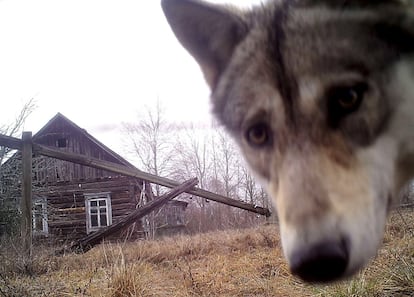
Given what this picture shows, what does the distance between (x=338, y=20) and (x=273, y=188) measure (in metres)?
0.92

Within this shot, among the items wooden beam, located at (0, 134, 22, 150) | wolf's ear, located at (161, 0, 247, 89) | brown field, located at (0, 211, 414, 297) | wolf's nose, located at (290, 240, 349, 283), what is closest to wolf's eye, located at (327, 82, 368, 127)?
wolf's nose, located at (290, 240, 349, 283)

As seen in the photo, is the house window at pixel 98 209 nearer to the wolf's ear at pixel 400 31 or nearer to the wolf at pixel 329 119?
the wolf at pixel 329 119

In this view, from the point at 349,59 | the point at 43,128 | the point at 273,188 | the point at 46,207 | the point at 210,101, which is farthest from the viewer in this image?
the point at 43,128

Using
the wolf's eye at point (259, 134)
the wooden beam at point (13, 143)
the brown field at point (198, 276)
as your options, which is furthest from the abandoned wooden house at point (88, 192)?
the wolf's eye at point (259, 134)

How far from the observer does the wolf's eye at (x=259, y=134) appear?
74.8 inches

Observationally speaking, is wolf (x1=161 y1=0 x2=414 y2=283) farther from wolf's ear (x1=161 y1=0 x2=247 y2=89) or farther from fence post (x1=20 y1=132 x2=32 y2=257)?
fence post (x1=20 y1=132 x2=32 y2=257)

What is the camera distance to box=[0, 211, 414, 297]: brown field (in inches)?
149

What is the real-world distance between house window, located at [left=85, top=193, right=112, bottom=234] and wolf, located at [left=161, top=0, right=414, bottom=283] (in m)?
22.4

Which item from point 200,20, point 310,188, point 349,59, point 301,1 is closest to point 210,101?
point 200,20

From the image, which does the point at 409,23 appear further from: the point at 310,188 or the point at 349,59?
the point at 310,188

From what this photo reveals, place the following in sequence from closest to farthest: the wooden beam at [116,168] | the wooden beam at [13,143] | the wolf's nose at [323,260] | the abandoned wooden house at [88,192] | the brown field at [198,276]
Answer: the wolf's nose at [323,260] < the brown field at [198,276] < the wooden beam at [13,143] < the wooden beam at [116,168] < the abandoned wooden house at [88,192]

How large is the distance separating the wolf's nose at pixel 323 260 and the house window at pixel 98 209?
23.0m

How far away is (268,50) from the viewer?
2.01 meters

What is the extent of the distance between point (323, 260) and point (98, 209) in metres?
23.3
